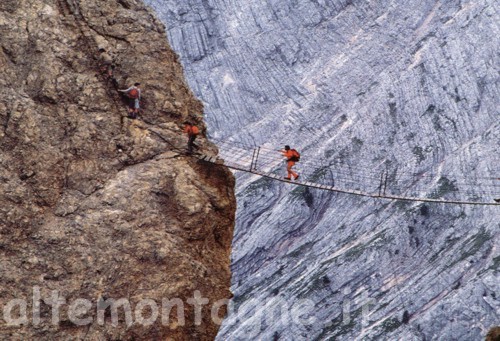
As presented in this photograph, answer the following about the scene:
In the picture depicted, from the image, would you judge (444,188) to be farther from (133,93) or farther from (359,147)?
(133,93)

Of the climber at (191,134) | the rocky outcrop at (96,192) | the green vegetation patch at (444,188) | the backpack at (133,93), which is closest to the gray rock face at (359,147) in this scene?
the green vegetation patch at (444,188)

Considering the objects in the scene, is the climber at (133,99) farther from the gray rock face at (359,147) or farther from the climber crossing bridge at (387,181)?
the gray rock face at (359,147)

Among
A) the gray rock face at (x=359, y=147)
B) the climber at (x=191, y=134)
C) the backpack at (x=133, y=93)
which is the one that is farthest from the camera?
the gray rock face at (x=359, y=147)

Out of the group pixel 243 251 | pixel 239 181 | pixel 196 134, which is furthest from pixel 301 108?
pixel 196 134

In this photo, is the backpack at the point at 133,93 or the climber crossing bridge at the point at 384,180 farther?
the climber crossing bridge at the point at 384,180

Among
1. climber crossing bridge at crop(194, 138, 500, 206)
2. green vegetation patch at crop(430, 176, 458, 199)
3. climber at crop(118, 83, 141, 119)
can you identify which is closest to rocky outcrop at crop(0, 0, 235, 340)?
climber at crop(118, 83, 141, 119)

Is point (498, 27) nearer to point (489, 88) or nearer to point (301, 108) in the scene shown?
point (489, 88)

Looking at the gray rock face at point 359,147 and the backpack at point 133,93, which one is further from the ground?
the gray rock face at point 359,147
